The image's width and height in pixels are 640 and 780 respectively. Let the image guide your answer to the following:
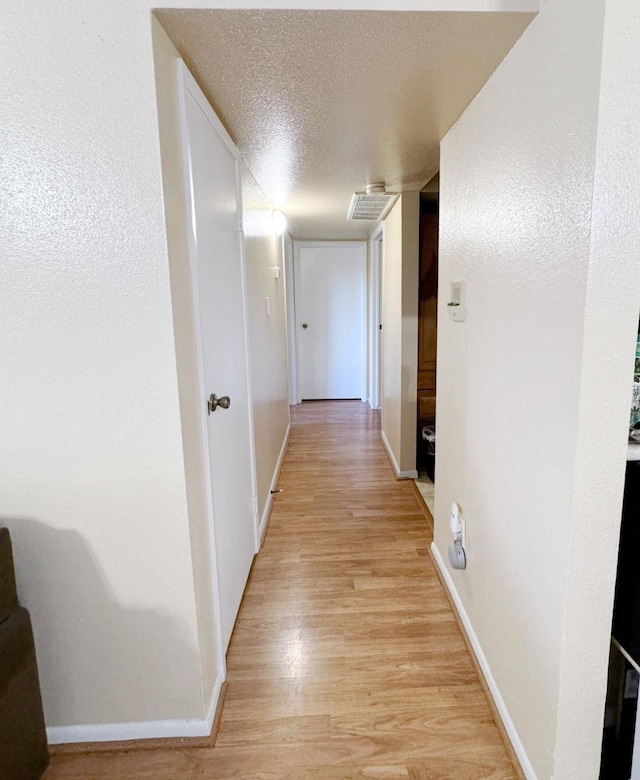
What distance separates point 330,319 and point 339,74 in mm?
4221

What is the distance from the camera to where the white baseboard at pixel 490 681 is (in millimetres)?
1136

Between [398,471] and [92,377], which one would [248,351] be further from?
[398,471]

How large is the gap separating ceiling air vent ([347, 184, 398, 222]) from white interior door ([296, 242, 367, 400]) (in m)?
1.75

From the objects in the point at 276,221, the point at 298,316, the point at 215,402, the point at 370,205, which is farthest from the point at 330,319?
the point at 215,402

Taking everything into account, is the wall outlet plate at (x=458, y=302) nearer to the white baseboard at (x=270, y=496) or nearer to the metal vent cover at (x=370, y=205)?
the metal vent cover at (x=370, y=205)

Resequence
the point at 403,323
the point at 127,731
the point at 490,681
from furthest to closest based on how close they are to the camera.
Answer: the point at 403,323
the point at 490,681
the point at 127,731

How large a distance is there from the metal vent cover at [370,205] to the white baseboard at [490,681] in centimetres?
222

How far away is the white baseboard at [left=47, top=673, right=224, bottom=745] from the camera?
1247 millimetres

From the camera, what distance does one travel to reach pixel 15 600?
110cm

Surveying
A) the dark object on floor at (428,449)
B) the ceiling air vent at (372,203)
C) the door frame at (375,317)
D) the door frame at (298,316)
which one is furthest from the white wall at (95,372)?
the door frame at (298,316)

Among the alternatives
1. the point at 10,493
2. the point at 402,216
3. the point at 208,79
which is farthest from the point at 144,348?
the point at 402,216

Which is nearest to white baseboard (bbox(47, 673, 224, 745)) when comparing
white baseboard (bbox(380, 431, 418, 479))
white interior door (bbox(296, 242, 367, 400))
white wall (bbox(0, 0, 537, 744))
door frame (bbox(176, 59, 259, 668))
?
white wall (bbox(0, 0, 537, 744))

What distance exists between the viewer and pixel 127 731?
125 centimetres

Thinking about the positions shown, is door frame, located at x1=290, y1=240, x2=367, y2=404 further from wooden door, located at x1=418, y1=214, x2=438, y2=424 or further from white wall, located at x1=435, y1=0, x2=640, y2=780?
white wall, located at x1=435, y1=0, x2=640, y2=780
